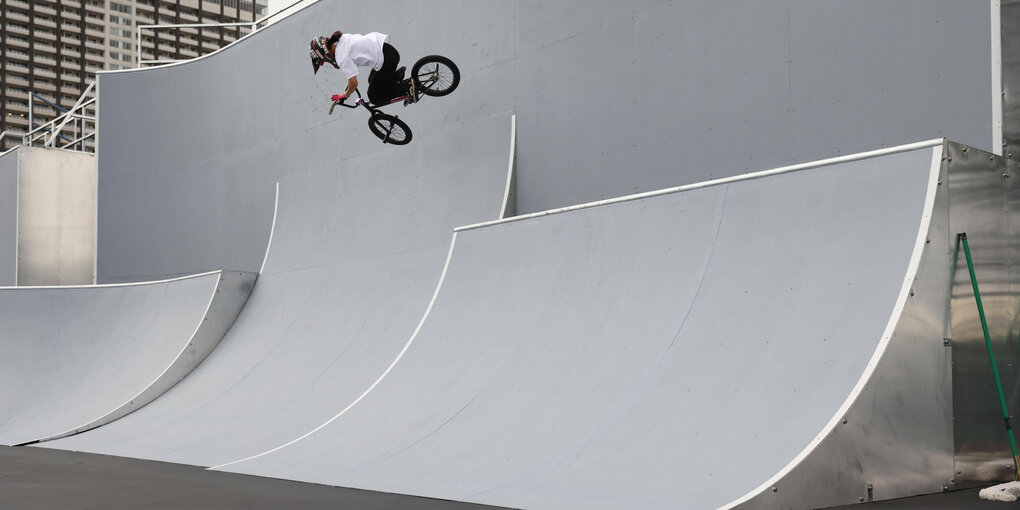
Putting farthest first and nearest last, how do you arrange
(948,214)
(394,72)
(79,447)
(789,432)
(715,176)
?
(79,447) → (394,72) → (715,176) → (948,214) → (789,432)

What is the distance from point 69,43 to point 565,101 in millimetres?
104522

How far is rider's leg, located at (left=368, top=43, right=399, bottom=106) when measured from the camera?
29.0ft

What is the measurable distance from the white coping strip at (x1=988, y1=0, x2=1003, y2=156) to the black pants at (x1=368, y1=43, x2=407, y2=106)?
4.79m

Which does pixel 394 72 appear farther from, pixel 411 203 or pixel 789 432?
pixel 789 432

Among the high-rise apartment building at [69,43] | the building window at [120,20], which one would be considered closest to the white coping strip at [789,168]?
the high-rise apartment building at [69,43]

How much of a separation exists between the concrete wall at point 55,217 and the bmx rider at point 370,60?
1043cm

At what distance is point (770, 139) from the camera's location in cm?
753

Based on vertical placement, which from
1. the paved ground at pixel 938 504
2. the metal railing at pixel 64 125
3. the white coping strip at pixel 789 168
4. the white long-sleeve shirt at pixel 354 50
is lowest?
the paved ground at pixel 938 504

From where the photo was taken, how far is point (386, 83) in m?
9.04

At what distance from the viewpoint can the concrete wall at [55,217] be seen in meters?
17.6

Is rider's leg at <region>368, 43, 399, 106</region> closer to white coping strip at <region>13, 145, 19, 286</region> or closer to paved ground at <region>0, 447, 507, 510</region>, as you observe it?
paved ground at <region>0, 447, 507, 510</region>

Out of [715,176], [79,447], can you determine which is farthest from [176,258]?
[715,176]

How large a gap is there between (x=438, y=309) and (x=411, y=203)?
8.03 ft

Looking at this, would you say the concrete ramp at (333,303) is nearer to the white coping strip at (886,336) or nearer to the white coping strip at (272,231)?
the white coping strip at (272,231)
